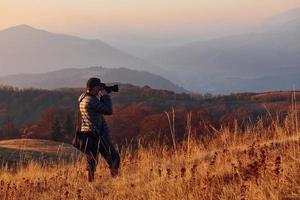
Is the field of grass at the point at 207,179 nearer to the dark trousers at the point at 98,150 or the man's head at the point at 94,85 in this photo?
the dark trousers at the point at 98,150

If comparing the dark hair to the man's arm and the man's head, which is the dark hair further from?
the man's arm

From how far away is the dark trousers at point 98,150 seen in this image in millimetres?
8508

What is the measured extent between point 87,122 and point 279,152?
3333mm

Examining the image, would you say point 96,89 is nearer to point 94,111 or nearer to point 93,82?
point 93,82

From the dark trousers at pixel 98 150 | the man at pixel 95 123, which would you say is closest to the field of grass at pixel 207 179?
the dark trousers at pixel 98 150

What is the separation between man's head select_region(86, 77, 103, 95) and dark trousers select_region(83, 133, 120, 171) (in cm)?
71

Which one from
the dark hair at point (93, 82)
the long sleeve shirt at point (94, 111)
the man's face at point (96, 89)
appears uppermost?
the dark hair at point (93, 82)

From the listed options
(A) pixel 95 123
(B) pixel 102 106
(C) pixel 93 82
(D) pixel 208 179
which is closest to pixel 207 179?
(D) pixel 208 179

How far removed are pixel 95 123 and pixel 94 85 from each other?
24.2 inches

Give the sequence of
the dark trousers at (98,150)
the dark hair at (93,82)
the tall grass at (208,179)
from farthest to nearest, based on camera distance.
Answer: the dark hair at (93,82) < the dark trousers at (98,150) < the tall grass at (208,179)

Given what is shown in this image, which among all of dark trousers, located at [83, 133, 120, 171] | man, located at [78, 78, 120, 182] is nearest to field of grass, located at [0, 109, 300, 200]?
dark trousers, located at [83, 133, 120, 171]

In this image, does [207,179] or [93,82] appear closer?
[207,179]

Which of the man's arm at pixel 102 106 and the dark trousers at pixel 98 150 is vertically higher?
the man's arm at pixel 102 106

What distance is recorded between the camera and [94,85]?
867 cm
